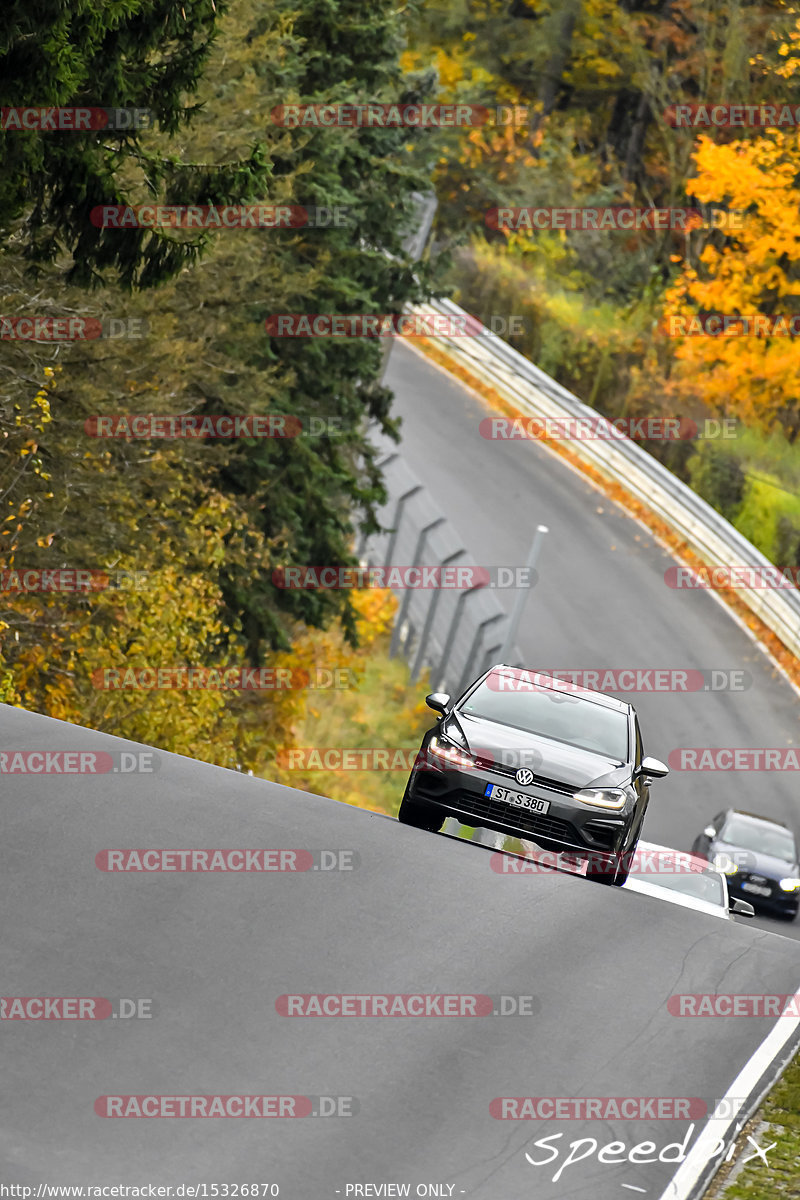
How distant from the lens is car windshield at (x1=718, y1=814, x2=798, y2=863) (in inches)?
1075

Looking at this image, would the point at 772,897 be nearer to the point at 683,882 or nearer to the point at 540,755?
the point at 683,882

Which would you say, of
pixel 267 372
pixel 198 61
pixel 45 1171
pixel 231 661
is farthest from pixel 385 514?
pixel 45 1171

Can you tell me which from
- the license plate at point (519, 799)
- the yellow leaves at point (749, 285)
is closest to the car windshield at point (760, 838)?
the license plate at point (519, 799)

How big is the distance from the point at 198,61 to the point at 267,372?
814 centimetres

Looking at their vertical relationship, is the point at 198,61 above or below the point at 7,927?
above

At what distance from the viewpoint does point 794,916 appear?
27.4 meters

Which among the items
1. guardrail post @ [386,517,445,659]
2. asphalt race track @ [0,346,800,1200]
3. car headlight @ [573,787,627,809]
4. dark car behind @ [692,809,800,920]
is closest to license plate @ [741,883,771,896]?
dark car behind @ [692,809,800,920]

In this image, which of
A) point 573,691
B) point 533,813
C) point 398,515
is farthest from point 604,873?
point 398,515

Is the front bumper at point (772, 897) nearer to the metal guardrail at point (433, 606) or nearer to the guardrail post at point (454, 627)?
the metal guardrail at point (433, 606)

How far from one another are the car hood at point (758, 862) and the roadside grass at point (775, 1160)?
16698 mm

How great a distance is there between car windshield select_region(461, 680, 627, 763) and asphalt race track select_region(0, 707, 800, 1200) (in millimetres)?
1337

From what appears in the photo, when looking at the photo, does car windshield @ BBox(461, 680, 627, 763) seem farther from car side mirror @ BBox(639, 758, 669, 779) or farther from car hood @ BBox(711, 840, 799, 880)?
car hood @ BBox(711, 840, 799, 880)

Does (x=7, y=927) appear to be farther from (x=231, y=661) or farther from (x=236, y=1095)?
(x=231, y=661)

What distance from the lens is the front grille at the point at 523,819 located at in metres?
13.2
